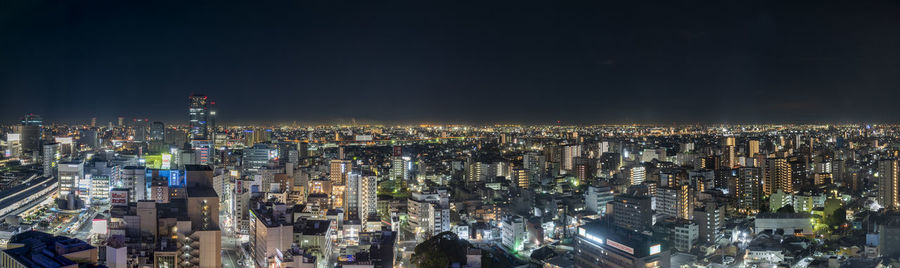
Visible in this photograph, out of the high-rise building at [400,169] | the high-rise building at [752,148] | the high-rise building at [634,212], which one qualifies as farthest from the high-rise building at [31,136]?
the high-rise building at [752,148]

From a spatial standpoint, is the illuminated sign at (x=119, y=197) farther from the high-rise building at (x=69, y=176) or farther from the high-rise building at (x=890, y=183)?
the high-rise building at (x=890, y=183)

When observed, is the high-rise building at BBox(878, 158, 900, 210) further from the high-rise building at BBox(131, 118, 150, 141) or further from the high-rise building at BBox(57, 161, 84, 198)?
the high-rise building at BBox(131, 118, 150, 141)

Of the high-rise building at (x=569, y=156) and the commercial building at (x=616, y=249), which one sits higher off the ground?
the high-rise building at (x=569, y=156)

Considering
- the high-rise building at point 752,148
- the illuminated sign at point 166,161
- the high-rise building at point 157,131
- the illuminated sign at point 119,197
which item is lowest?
the illuminated sign at point 119,197

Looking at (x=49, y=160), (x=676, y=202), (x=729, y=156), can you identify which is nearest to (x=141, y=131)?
(x=49, y=160)

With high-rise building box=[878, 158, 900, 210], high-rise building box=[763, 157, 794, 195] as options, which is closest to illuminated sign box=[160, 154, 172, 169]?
high-rise building box=[763, 157, 794, 195]

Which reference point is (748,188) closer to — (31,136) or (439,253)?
(439,253)
